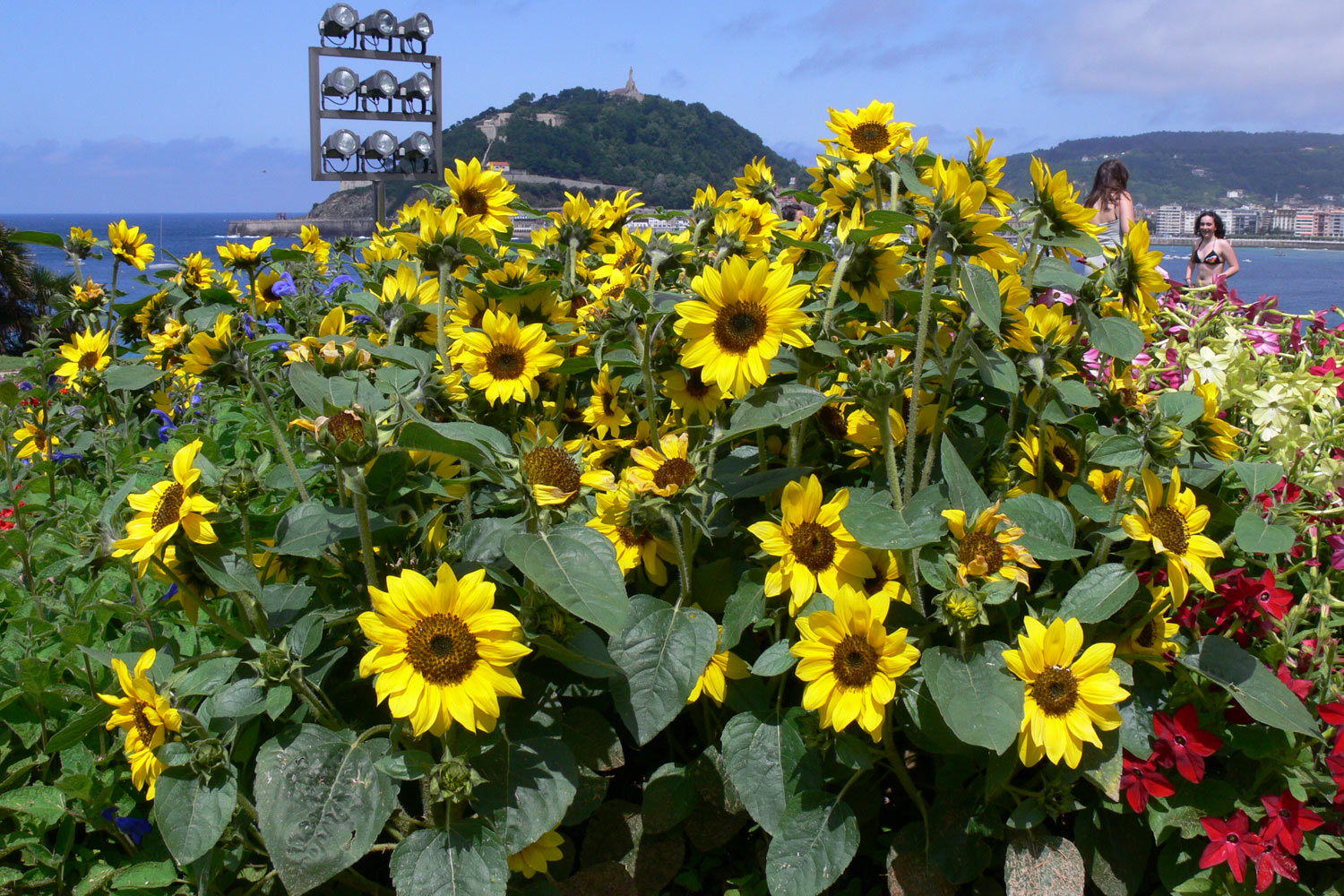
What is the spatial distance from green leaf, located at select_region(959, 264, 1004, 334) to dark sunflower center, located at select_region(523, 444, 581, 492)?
70 centimetres

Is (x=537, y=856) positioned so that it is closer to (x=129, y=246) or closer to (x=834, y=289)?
Answer: (x=834, y=289)

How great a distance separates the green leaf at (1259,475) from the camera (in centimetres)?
154

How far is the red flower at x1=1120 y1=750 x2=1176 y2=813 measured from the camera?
151 centimetres

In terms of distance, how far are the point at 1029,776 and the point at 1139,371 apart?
1.18m

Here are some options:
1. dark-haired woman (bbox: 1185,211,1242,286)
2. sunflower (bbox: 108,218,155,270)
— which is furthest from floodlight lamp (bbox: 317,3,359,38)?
dark-haired woman (bbox: 1185,211,1242,286)

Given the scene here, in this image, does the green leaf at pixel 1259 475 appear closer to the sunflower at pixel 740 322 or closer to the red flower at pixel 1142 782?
the red flower at pixel 1142 782

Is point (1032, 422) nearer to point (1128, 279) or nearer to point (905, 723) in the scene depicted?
point (1128, 279)

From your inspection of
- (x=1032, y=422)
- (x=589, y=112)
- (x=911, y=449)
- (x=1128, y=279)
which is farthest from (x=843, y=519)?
(x=589, y=112)

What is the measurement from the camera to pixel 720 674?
161 centimetres

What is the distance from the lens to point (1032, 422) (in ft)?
6.03

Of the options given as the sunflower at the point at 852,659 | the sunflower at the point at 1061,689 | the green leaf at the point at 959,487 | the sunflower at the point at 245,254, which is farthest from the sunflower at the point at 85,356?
the sunflower at the point at 1061,689

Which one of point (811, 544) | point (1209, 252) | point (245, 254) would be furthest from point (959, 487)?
point (1209, 252)

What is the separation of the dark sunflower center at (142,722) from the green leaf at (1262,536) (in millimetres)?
1846

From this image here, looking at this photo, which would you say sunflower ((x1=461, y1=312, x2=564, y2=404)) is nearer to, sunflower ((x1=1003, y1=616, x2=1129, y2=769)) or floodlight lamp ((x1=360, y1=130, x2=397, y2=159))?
sunflower ((x1=1003, y1=616, x2=1129, y2=769))
